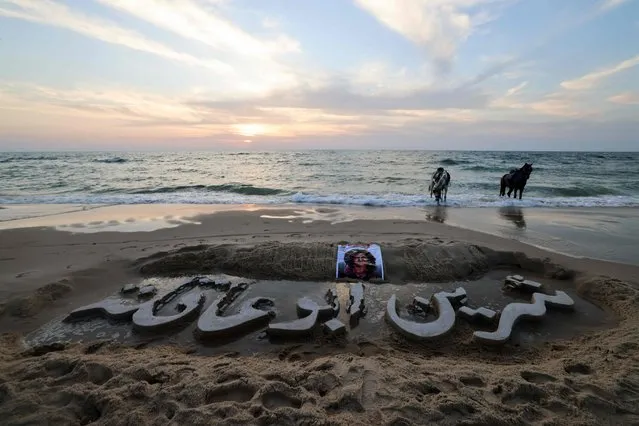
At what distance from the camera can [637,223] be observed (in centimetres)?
922

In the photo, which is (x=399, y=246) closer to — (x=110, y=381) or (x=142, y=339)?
(x=142, y=339)

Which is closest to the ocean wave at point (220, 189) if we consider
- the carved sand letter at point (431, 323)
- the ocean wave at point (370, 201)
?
the ocean wave at point (370, 201)

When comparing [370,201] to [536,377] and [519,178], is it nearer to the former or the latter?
[519,178]

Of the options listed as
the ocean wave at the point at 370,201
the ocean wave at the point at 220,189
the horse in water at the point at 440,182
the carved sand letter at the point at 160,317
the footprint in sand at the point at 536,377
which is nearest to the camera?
the footprint in sand at the point at 536,377

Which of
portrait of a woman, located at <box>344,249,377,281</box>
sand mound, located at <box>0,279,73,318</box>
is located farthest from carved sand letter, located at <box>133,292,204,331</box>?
portrait of a woman, located at <box>344,249,377,281</box>

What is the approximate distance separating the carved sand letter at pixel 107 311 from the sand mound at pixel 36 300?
0.65 m

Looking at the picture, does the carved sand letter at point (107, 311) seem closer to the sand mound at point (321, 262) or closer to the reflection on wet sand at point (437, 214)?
the sand mound at point (321, 262)

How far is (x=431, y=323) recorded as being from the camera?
382 centimetres

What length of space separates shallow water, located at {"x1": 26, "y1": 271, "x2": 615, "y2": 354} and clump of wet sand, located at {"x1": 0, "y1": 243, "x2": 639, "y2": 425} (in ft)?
0.66

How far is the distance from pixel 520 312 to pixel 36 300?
245 inches

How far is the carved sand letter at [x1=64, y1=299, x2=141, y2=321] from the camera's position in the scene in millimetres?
4102

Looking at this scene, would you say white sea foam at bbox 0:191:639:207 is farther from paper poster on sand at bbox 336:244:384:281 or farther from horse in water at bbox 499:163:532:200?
paper poster on sand at bbox 336:244:384:281

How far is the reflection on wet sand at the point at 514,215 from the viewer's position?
9328mm

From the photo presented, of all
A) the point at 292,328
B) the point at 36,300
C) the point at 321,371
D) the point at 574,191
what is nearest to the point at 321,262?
the point at 292,328
